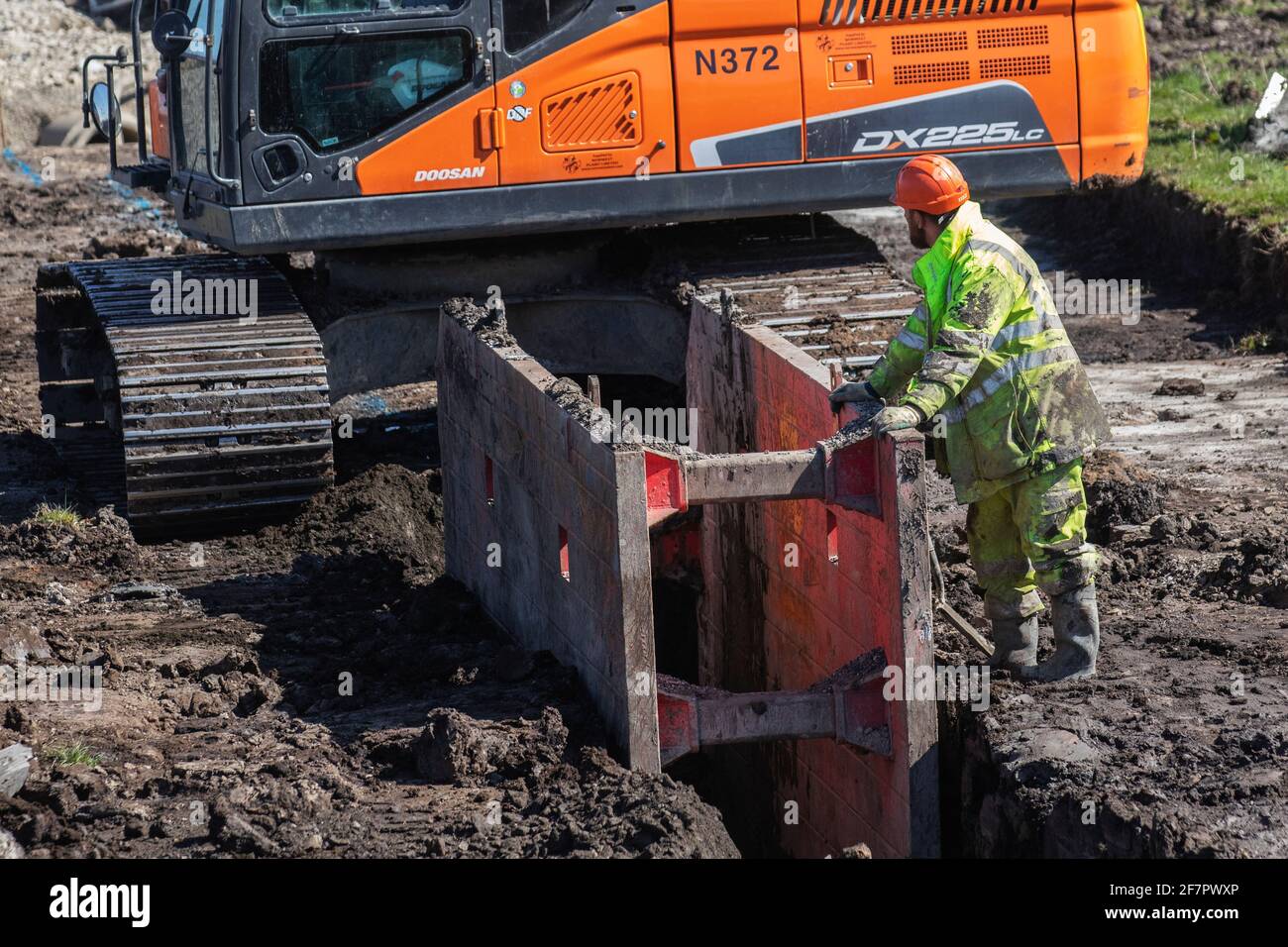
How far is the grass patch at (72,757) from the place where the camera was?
232 inches

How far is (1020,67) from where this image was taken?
30.1 feet

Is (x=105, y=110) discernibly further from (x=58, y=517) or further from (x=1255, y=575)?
(x=1255, y=575)

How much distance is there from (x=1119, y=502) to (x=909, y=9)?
8.94ft

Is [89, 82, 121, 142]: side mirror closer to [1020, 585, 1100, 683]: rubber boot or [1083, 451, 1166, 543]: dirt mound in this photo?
[1083, 451, 1166, 543]: dirt mound

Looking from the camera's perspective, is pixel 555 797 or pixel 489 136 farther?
pixel 489 136

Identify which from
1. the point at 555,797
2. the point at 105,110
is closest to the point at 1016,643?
the point at 555,797

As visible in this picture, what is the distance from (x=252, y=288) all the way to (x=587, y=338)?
1.81m

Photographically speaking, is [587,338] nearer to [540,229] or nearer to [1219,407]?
[540,229]

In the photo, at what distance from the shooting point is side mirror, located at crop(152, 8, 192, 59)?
847cm

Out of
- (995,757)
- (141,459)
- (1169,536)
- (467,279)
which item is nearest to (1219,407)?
(1169,536)

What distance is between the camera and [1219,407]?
1050 centimetres

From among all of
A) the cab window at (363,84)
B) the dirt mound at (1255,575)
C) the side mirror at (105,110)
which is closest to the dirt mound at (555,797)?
the dirt mound at (1255,575)

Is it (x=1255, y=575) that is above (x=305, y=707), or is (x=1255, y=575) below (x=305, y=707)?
above

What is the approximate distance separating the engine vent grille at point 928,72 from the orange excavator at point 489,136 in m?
0.01
